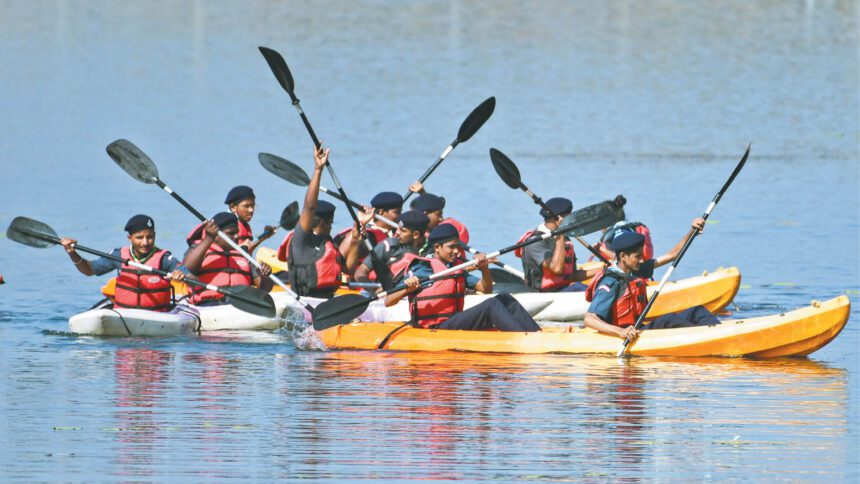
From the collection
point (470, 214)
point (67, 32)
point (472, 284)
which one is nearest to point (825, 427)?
point (472, 284)

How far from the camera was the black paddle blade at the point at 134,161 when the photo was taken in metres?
17.7

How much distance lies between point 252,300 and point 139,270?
1.07 m

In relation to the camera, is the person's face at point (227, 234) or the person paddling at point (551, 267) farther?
the person paddling at point (551, 267)

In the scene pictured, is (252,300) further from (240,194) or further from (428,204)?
(428,204)

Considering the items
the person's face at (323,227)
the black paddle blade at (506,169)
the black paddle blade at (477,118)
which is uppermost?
the black paddle blade at (477,118)

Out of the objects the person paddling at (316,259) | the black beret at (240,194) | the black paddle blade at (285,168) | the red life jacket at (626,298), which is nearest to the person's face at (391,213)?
the person paddling at (316,259)

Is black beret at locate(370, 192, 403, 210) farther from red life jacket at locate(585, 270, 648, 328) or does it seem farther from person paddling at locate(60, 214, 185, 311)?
red life jacket at locate(585, 270, 648, 328)

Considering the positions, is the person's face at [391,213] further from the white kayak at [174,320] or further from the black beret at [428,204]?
the white kayak at [174,320]

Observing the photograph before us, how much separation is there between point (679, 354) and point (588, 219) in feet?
6.91

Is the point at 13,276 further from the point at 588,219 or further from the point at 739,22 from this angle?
the point at 739,22

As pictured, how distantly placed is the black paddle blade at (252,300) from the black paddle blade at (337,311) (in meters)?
0.90

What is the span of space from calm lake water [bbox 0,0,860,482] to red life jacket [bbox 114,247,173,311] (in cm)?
57

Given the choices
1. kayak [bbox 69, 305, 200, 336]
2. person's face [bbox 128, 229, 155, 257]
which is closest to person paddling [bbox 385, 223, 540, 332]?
kayak [bbox 69, 305, 200, 336]

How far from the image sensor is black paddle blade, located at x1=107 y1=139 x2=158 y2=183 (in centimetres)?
1773
